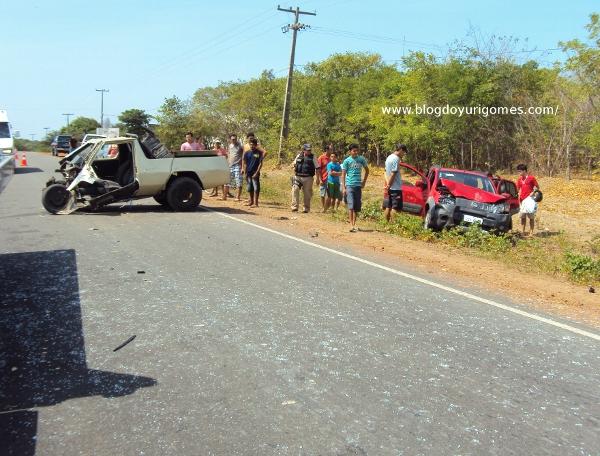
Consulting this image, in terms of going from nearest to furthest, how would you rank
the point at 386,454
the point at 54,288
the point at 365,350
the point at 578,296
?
1. the point at 386,454
2. the point at 365,350
3. the point at 54,288
4. the point at 578,296

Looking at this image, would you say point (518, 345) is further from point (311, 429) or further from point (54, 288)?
point (54, 288)

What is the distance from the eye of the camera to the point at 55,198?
12133 millimetres

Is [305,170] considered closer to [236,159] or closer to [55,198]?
[236,159]

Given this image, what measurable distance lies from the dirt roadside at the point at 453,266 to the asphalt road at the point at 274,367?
3.03 ft

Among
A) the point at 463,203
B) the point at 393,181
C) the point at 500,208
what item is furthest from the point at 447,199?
the point at 393,181

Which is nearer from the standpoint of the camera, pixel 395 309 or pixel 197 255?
pixel 395 309

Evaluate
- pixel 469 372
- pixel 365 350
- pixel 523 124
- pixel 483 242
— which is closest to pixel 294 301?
pixel 365 350

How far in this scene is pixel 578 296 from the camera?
7105mm

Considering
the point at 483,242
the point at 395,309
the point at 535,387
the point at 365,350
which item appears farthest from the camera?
the point at 483,242

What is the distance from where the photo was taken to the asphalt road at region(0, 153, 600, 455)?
3215 mm

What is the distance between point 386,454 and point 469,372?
1386mm

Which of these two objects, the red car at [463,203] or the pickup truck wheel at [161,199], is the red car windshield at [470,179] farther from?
the pickup truck wheel at [161,199]

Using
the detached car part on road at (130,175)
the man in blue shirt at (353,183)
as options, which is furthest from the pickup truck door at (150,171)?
the man in blue shirt at (353,183)

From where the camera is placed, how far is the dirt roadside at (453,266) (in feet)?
21.6
